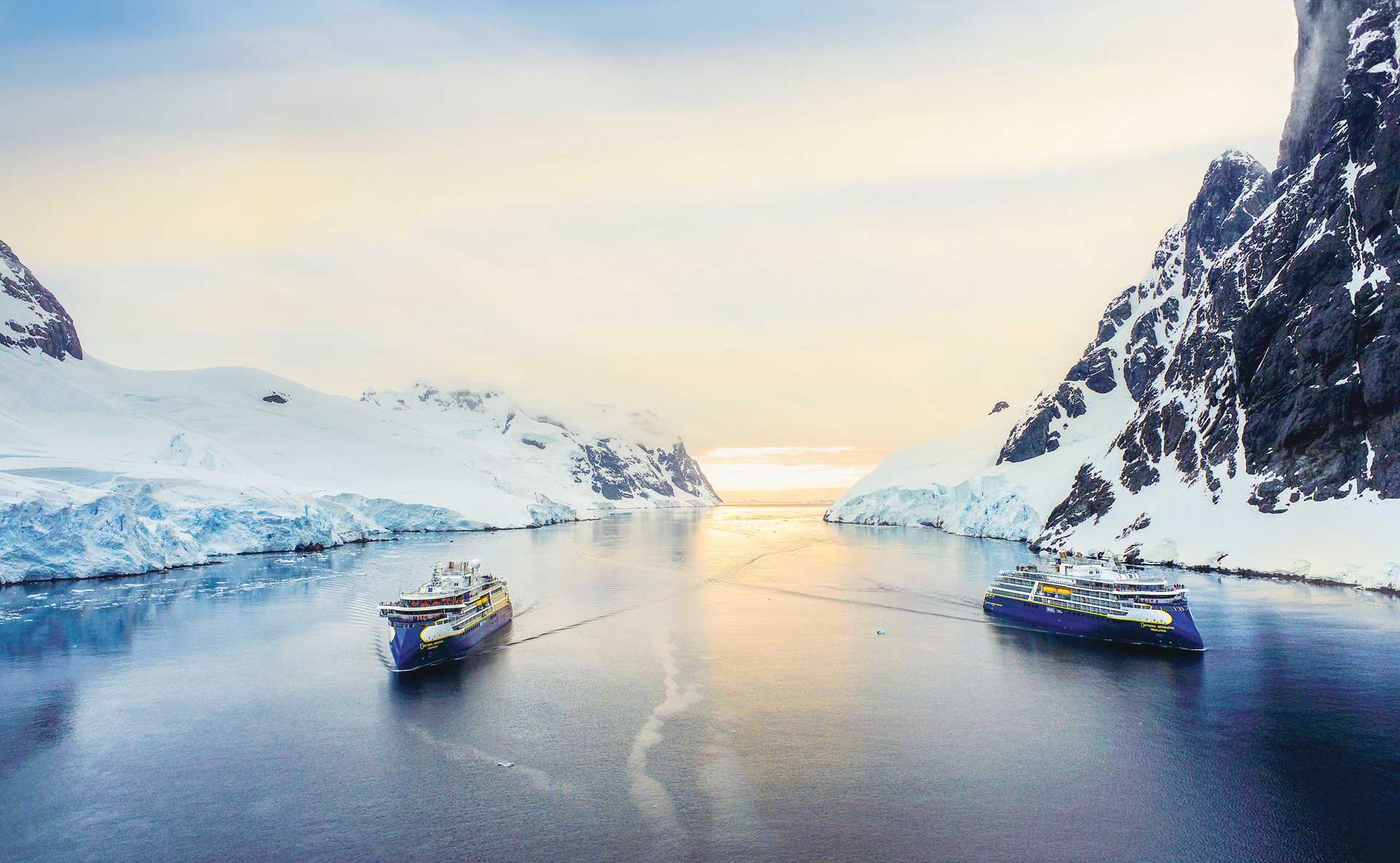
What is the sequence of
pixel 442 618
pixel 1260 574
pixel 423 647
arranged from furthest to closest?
pixel 1260 574 → pixel 442 618 → pixel 423 647

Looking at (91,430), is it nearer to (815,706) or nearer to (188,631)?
(188,631)

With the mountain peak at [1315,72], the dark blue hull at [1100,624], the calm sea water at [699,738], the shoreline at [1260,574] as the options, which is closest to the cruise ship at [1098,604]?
the dark blue hull at [1100,624]

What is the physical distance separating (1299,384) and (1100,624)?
66899 millimetres

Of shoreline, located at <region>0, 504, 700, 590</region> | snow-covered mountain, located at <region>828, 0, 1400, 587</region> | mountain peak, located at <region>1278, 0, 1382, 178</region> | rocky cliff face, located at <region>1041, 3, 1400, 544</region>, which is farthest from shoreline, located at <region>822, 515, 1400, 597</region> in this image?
shoreline, located at <region>0, 504, 700, 590</region>

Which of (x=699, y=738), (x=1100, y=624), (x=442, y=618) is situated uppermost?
(x=442, y=618)

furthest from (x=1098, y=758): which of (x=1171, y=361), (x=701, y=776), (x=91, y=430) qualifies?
(x=91, y=430)

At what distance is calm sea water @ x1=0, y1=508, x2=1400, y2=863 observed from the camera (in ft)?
91.6

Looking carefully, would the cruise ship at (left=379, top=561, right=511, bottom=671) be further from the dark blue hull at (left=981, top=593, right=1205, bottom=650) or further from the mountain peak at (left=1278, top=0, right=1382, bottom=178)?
the mountain peak at (left=1278, top=0, right=1382, bottom=178)

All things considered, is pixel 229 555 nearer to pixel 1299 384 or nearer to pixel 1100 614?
pixel 1100 614

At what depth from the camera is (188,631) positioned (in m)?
65.9

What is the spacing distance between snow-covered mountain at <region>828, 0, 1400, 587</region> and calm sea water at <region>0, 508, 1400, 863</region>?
26.5m

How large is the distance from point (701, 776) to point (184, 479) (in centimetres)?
13388

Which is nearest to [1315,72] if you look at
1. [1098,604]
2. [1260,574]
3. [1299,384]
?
[1299,384]

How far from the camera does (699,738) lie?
3841 centimetres
